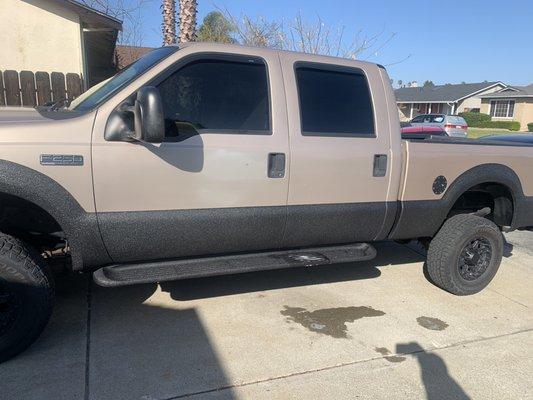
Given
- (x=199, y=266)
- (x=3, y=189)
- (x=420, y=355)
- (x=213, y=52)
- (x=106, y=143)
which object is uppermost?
(x=213, y=52)

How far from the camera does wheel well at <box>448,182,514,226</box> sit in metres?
4.70

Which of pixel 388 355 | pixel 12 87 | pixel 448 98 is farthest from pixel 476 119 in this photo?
pixel 388 355

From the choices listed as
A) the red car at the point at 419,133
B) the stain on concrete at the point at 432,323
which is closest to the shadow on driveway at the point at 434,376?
the stain on concrete at the point at 432,323

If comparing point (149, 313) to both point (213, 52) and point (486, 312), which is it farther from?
point (486, 312)

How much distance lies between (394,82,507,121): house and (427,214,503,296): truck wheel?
4719cm

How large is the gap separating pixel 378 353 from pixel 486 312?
145cm

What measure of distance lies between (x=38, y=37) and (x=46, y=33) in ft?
0.54

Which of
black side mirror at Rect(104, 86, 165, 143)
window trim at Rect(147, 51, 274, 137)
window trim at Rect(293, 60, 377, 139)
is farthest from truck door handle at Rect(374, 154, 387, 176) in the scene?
black side mirror at Rect(104, 86, 165, 143)

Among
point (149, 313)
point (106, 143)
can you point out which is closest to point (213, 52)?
point (106, 143)

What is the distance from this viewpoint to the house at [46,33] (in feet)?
27.9

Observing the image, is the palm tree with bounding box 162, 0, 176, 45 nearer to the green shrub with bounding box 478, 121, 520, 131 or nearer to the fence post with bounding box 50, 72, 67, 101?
the fence post with bounding box 50, 72, 67, 101

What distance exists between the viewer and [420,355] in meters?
3.48

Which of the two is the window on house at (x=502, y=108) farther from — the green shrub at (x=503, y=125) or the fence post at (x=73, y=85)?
the fence post at (x=73, y=85)

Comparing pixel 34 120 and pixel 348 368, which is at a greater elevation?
pixel 34 120
